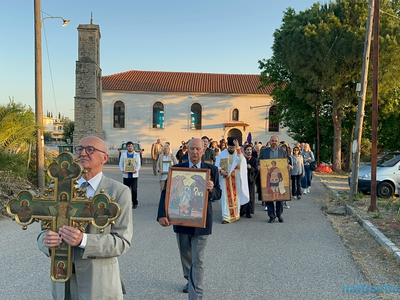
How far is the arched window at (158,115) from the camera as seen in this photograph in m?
46.8

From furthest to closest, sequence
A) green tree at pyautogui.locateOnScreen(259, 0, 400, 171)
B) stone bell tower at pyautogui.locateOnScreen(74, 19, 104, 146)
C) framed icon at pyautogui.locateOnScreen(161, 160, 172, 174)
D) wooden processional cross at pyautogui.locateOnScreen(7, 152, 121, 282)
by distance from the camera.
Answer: stone bell tower at pyautogui.locateOnScreen(74, 19, 104, 146) < green tree at pyautogui.locateOnScreen(259, 0, 400, 171) < framed icon at pyautogui.locateOnScreen(161, 160, 172, 174) < wooden processional cross at pyautogui.locateOnScreen(7, 152, 121, 282)

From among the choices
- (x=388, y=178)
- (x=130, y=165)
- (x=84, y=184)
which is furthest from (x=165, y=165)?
(x=84, y=184)

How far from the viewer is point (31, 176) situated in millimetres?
12758

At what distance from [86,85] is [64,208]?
4103 centimetres

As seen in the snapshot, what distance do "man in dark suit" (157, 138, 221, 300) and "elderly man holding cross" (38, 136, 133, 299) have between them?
71.6 inches

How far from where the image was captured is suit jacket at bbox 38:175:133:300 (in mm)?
2508

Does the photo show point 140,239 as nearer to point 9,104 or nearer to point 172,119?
point 9,104

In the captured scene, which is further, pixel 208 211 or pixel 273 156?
pixel 273 156

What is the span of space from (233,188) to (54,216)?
752 cm

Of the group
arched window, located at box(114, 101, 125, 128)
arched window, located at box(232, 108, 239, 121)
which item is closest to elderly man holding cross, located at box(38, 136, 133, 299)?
arched window, located at box(232, 108, 239, 121)

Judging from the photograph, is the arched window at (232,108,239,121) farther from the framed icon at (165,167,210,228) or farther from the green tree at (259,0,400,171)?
the framed icon at (165,167,210,228)

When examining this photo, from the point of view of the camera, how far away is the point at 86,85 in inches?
1620

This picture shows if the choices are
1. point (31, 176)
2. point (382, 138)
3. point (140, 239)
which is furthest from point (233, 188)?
point (382, 138)

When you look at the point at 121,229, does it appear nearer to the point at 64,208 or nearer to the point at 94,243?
the point at 94,243
